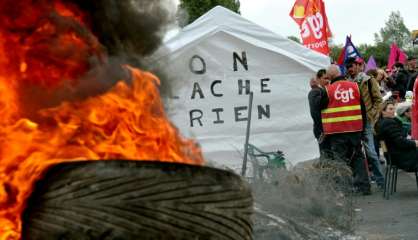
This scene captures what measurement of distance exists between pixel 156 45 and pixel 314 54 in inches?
244

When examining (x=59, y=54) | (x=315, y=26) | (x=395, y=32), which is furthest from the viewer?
(x=395, y=32)

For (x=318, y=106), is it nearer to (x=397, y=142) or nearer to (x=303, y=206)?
(x=397, y=142)

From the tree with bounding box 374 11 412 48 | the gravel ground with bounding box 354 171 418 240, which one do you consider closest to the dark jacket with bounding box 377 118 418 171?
the gravel ground with bounding box 354 171 418 240

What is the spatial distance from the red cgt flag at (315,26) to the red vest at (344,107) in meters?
5.01

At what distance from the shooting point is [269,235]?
247 inches

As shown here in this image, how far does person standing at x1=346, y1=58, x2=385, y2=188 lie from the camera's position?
11188 millimetres

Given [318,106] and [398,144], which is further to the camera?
[318,106]

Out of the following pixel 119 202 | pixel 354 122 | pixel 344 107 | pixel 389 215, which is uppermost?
pixel 344 107

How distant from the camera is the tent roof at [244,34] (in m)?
11.0

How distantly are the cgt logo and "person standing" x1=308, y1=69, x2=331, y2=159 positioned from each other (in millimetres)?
234

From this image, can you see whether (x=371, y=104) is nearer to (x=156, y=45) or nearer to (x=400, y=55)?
(x=156, y=45)

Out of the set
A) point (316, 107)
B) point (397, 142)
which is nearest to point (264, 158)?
point (316, 107)

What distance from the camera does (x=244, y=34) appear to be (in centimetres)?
1113

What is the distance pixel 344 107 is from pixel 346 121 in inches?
7.9
